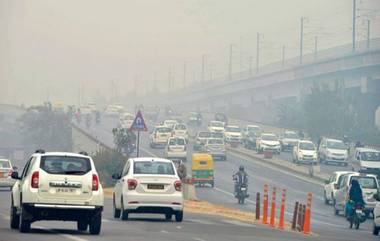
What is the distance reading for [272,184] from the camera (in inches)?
2672

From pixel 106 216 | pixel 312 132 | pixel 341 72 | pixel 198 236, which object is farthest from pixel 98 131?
pixel 198 236

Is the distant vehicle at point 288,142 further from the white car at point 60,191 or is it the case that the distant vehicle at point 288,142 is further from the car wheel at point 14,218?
the white car at point 60,191

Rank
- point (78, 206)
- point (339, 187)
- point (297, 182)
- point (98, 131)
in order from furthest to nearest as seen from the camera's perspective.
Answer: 1. point (98, 131)
2. point (297, 182)
3. point (339, 187)
4. point (78, 206)

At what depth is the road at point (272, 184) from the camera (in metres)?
40.3

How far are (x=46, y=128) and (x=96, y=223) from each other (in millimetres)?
112835

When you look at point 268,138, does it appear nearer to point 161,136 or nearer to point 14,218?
point 161,136

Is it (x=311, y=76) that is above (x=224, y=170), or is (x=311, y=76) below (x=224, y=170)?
above

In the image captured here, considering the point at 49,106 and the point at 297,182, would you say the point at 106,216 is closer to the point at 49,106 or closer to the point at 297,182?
the point at 297,182

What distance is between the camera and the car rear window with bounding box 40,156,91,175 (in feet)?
77.2

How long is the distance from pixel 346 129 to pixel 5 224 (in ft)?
342

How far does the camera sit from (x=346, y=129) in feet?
422

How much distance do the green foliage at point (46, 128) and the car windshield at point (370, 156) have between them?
169 feet

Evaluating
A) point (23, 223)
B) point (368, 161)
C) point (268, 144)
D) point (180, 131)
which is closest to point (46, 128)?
point (180, 131)

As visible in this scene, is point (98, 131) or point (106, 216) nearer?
point (106, 216)
